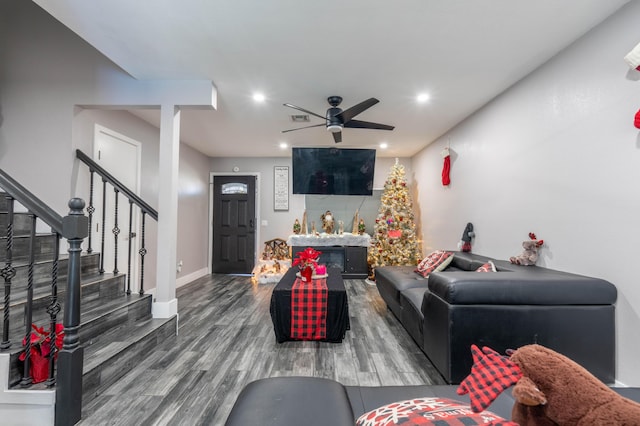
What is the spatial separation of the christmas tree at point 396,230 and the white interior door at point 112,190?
409 centimetres

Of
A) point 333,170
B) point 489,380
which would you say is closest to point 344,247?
point 333,170

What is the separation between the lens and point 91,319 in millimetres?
2232

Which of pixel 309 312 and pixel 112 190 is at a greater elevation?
pixel 112 190

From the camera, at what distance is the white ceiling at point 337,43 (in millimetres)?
1878

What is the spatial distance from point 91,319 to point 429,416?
2708mm

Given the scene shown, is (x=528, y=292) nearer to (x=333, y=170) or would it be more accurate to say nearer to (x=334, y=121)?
(x=334, y=121)

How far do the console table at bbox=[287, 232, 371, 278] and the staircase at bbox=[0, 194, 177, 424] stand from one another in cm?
309

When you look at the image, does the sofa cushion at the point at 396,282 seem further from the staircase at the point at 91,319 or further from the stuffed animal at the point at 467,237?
the staircase at the point at 91,319

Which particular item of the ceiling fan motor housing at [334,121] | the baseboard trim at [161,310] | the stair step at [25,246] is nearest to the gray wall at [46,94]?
the stair step at [25,246]

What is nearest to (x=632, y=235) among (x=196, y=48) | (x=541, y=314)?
(x=541, y=314)

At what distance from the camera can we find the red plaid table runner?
2666mm

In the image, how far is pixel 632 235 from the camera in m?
1.78

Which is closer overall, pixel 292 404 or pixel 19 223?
pixel 292 404

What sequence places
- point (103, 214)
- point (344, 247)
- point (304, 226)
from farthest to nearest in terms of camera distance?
point (304, 226) → point (344, 247) → point (103, 214)
